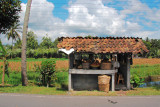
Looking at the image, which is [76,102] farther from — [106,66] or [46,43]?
[46,43]

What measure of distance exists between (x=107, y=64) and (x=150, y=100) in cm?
325

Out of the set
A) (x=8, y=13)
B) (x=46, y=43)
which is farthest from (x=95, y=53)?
(x=46, y=43)

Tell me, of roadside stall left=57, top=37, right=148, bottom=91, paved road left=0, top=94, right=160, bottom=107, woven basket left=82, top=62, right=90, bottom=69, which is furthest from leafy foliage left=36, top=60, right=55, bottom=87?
paved road left=0, top=94, right=160, bottom=107

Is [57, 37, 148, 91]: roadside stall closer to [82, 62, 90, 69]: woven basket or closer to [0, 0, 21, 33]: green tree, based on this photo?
[82, 62, 90, 69]: woven basket

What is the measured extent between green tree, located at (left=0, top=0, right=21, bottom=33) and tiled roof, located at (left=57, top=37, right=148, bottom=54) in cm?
491

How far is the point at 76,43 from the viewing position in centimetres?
962

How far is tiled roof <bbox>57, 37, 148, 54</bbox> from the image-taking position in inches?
360

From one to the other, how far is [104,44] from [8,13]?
7.95 metres

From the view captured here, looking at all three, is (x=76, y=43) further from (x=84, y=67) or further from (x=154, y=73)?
(x=154, y=73)

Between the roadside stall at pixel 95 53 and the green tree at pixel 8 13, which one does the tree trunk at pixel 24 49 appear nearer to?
the green tree at pixel 8 13

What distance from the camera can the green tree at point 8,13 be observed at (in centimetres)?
1101

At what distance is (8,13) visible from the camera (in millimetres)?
11891

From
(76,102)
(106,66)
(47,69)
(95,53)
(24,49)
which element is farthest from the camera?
(24,49)

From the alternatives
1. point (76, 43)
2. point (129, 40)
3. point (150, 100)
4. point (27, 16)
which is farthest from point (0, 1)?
point (150, 100)
